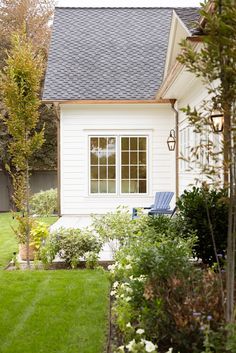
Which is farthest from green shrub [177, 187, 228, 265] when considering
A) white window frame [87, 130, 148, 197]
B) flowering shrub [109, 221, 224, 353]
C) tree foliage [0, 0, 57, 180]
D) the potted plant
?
tree foliage [0, 0, 57, 180]

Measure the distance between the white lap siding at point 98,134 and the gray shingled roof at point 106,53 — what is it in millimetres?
393

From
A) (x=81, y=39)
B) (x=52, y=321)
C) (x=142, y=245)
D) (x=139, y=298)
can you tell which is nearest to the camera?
(x=139, y=298)

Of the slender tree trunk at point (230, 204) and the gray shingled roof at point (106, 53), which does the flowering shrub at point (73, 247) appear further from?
the gray shingled roof at point (106, 53)

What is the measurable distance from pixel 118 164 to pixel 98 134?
0.96 m

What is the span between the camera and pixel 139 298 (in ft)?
13.3

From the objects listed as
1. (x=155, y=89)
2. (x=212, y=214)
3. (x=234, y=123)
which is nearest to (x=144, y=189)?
(x=155, y=89)

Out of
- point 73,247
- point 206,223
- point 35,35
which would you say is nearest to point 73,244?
point 73,247

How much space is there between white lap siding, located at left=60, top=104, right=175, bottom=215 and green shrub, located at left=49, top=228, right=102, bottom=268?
20.5 ft

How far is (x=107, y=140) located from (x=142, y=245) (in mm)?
8969

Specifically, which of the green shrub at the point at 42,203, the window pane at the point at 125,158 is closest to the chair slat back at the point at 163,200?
the window pane at the point at 125,158

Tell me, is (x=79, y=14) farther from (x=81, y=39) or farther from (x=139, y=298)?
(x=139, y=298)

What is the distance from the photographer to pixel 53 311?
16.9 feet

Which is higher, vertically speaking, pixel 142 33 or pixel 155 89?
pixel 142 33

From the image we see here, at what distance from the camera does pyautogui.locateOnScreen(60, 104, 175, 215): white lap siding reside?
45.7 feet
